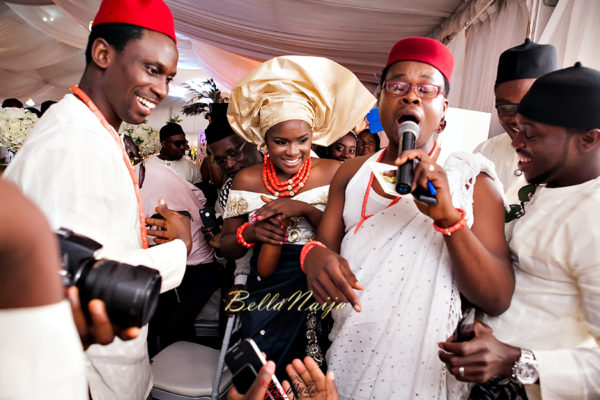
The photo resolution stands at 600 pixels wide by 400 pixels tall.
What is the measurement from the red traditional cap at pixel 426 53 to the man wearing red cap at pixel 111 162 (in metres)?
0.95

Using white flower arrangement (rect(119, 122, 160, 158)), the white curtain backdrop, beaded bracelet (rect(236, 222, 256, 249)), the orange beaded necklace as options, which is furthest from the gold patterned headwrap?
white flower arrangement (rect(119, 122, 160, 158))

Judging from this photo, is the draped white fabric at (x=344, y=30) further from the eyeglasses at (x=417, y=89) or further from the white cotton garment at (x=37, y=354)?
the white cotton garment at (x=37, y=354)

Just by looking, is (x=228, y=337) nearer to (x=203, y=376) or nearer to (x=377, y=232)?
(x=203, y=376)

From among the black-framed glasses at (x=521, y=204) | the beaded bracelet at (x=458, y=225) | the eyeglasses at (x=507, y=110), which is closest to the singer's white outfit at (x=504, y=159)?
the eyeglasses at (x=507, y=110)

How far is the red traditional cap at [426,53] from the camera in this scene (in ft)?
Answer: 4.38

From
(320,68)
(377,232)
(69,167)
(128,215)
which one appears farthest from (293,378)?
(320,68)

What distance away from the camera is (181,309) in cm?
261

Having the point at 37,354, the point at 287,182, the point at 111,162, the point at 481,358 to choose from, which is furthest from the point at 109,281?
the point at 287,182

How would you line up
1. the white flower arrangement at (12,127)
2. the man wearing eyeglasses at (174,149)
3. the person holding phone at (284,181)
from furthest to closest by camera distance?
the man wearing eyeglasses at (174,149) < the white flower arrangement at (12,127) < the person holding phone at (284,181)

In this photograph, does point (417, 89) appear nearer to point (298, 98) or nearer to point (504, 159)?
point (298, 98)

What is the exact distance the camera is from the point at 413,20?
17.1ft

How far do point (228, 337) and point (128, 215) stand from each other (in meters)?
1.12

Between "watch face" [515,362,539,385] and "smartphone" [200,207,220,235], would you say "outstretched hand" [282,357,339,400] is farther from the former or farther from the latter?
"smartphone" [200,207,220,235]

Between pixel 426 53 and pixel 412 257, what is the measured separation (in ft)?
2.53
